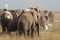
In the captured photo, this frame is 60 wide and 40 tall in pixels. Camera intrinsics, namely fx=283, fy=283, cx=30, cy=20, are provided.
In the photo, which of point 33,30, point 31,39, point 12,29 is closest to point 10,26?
point 12,29

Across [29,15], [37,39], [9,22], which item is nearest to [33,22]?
[29,15]

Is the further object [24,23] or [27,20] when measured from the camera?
[27,20]

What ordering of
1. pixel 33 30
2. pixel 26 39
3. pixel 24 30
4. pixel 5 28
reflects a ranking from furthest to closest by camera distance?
pixel 5 28 → pixel 33 30 → pixel 24 30 → pixel 26 39

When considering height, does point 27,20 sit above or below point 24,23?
above

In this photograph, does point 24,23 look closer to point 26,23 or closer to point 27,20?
point 26,23

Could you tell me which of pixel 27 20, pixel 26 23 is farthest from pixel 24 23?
pixel 27 20

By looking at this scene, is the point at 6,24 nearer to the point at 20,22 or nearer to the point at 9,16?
the point at 9,16

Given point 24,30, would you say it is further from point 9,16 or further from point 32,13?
point 9,16

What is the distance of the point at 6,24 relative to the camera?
17.6m

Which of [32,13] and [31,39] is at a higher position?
[32,13]

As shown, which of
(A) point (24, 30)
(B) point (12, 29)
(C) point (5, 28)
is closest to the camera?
(A) point (24, 30)

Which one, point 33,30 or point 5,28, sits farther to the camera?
point 5,28

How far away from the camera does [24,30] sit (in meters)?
14.3

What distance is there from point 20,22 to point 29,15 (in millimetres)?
711
